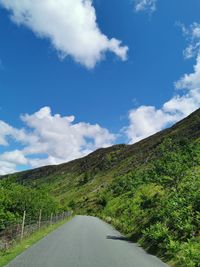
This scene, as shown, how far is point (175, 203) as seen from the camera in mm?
19219

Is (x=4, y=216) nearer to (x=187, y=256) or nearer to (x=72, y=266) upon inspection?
(x=72, y=266)

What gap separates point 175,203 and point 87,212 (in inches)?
3997

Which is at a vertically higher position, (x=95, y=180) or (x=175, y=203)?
(x=95, y=180)

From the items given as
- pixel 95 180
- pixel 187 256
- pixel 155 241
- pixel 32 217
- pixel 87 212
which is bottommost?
pixel 187 256

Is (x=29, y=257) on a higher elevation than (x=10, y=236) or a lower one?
lower

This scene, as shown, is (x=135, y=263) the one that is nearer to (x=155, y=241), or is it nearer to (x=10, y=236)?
(x=155, y=241)

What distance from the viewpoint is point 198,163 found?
130 ft

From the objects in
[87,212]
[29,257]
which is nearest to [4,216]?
[29,257]

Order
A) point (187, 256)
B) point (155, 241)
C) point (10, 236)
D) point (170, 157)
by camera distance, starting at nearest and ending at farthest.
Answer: point (187, 256) < point (155, 241) < point (10, 236) < point (170, 157)

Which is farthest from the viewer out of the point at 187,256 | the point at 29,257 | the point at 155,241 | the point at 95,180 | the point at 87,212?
Result: the point at 95,180

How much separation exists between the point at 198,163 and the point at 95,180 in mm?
152608

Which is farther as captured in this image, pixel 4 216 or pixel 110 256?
pixel 4 216

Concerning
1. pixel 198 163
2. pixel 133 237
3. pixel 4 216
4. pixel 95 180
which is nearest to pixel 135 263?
pixel 133 237

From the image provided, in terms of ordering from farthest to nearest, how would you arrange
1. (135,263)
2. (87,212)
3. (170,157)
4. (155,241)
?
1. (87,212)
2. (170,157)
3. (155,241)
4. (135,263)
